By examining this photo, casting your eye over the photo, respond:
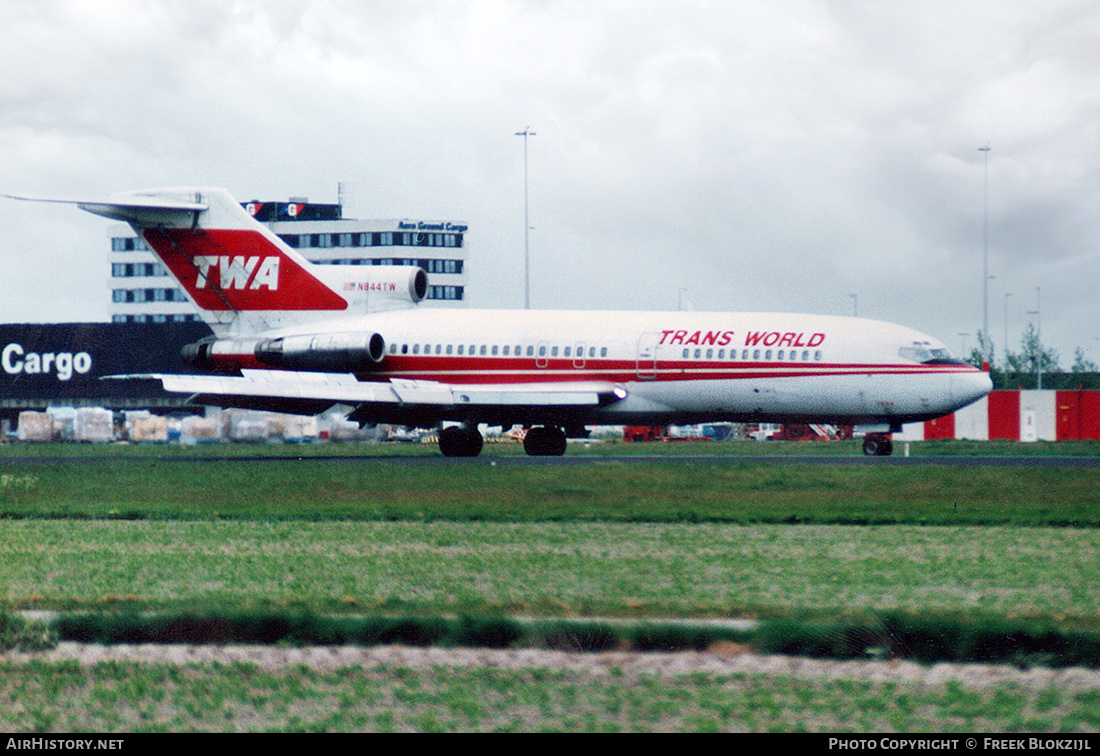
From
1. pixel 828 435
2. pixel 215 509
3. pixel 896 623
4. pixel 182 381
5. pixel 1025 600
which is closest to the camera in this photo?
pixel 896 623

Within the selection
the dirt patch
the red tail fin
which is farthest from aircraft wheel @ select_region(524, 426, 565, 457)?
the dirt patch

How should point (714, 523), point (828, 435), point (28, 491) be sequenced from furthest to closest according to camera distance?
1. point (828, 435)
2. point (28, 491)
3. point (714, 523)

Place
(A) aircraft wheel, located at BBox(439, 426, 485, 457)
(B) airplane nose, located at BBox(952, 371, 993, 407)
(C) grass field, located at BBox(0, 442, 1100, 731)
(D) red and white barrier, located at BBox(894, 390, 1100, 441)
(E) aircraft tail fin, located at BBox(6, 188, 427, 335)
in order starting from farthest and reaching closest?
(D) red and white barrier, located at BBox(894, 390, 1100, 441) → (E) aircraft tail fin, located at BBox(6, 188, 427, 335) → (A) aircraft wheel, located at BBox(439, 426, 485, 457) → (B) airplane nose, located at BBox(952, 371, 993, 407) → (C) grass field, located at BBox(0, 442, 1100, 731)

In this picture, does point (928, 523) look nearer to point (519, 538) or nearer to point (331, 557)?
point (519, 538)

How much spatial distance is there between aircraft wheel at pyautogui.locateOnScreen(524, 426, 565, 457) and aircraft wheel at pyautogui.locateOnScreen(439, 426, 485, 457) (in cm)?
157

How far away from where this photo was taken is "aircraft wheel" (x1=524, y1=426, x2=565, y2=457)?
118ft

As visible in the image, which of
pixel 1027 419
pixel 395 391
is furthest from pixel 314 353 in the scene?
pixel 1027 419

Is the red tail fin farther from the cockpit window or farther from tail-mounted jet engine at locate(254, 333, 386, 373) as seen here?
the cockpit window

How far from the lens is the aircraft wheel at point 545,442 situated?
36.1 metres
